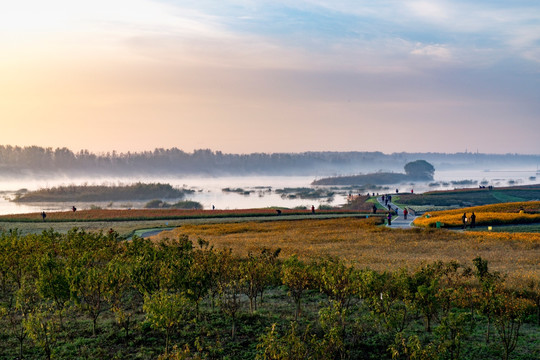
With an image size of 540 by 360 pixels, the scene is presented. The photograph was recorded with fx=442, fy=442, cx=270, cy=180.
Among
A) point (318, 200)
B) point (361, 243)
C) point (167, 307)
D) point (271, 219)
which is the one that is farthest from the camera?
point (318, 200)

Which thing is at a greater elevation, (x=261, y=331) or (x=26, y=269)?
(x=26, y=269)

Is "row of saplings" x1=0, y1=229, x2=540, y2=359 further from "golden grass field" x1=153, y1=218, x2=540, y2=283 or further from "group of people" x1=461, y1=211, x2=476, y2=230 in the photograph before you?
"group of people" x1=461, y1=211, x2=476, y2=230

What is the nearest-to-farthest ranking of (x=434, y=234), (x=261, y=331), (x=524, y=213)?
1. (x=261, y=331)
2. (x=434, y=234)
3. (x=524, y=213)

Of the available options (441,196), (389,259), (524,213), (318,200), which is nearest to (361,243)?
(389,259)

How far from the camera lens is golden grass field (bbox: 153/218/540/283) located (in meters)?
31.5

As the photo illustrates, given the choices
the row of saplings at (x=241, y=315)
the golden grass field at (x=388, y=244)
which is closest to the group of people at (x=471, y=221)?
the golden grass field at (x=388, y=244)

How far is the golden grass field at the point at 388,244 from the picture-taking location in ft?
103

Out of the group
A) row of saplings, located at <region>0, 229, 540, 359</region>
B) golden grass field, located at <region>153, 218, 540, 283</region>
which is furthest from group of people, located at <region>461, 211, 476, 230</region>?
row of saplings, located at <region>0, 229, 540, 359</region>

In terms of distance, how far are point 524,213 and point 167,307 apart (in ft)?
180

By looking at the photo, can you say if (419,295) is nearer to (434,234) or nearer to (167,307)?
(167,307)

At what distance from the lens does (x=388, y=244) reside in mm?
41250

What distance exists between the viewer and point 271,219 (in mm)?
Result: 69000

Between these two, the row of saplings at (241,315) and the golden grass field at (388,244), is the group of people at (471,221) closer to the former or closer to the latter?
the golden grass field at (388,244)

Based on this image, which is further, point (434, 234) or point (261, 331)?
point (434, 234)
